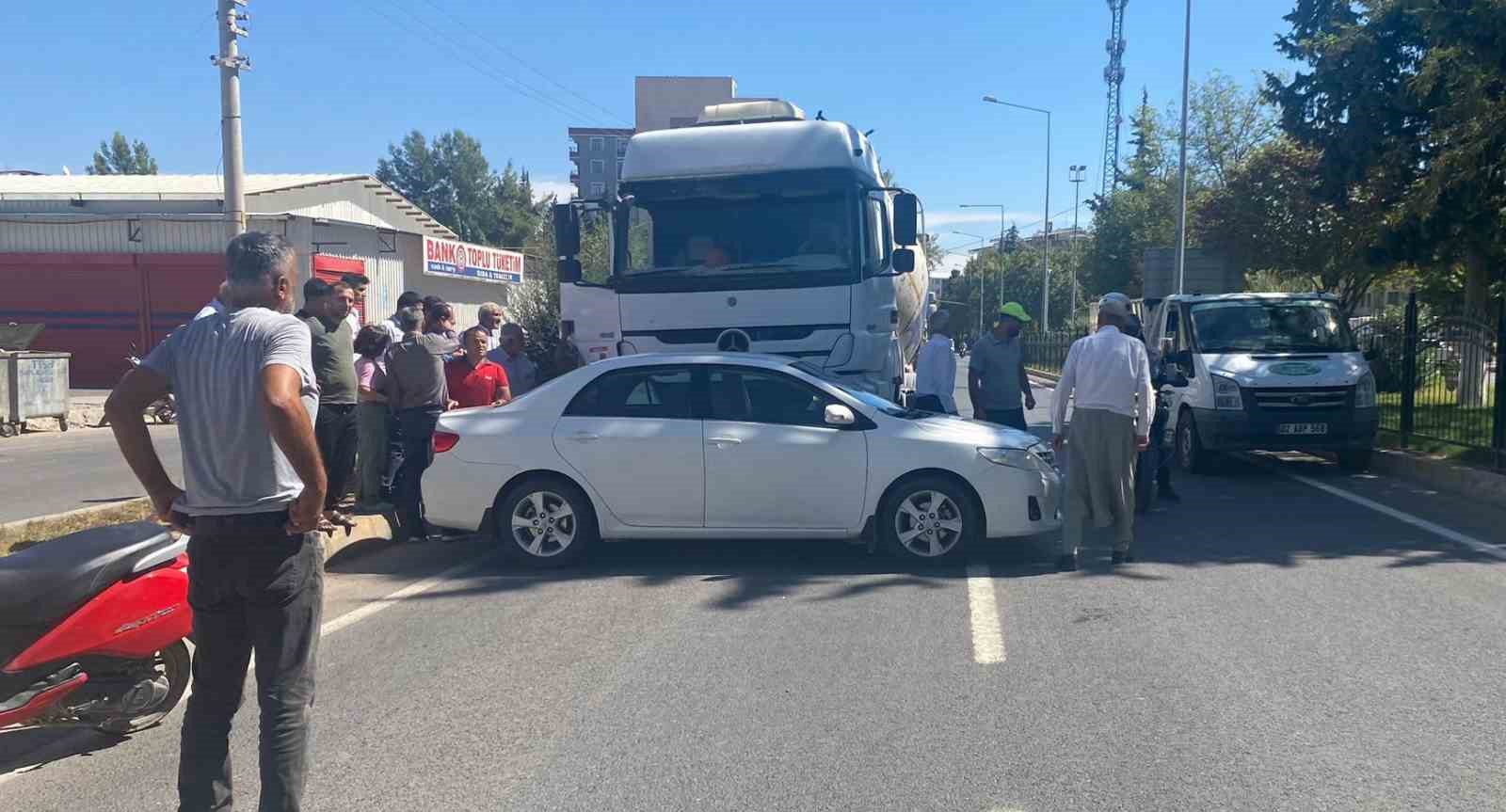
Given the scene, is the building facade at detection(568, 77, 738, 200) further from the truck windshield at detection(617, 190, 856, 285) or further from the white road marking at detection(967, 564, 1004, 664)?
the white road marking at detection(967, 564, 1004, 664)

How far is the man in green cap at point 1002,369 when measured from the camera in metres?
10.4

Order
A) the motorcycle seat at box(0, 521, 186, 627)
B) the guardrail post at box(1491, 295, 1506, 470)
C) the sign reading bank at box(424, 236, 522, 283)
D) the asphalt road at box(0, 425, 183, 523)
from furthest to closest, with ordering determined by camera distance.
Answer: the sign reading bank at box(424, 236, 522, 283) < the asphalt road at box(0, 425, 183, 523) < the guardrail post at box(1491, 295, 1506, 470) < the motorcycle seat at box(0, 521, 186, 627)

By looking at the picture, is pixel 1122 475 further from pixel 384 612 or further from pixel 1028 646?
pixel 384 612

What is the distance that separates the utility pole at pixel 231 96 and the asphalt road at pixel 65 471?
272cm

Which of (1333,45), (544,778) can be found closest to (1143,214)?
(1333,45)

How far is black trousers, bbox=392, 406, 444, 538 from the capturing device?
8609mm

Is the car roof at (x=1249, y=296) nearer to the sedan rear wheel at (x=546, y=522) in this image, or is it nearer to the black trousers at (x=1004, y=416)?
the black trousers at (x=1004, y=416)

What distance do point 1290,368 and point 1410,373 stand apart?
2303mm

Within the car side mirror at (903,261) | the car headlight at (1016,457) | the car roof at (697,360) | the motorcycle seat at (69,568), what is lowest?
the motorcycle seat at (69,568)

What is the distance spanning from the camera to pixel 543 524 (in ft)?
26.2

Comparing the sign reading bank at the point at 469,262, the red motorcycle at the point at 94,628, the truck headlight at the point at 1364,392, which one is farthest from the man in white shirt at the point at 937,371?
the sign reading bank at the point at 469,262

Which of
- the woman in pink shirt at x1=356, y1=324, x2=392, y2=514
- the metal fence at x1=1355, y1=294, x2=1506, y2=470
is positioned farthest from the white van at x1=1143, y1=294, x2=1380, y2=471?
the woman in pink shirt at x1=356, y1=324, x2=392, y2=514

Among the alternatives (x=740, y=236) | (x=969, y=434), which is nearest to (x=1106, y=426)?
(x=969, y=434)

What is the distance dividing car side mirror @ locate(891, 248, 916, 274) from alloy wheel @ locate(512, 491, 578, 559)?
4.32 metres
